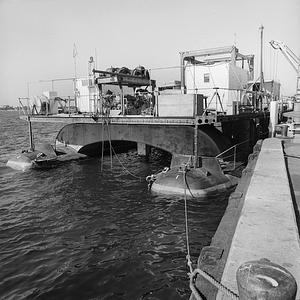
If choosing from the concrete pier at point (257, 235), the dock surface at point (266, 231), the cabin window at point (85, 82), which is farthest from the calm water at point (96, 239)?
the cabin window at point (85, 82)

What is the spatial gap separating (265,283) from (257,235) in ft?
6.68

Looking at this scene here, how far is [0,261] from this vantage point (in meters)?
8.89

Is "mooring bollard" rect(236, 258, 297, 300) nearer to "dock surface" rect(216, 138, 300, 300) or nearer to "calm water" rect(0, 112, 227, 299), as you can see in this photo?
"dock surface" rect(216, 138, 300, 300)

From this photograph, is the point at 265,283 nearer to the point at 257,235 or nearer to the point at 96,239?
the point at 257,235

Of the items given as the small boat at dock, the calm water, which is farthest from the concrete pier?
the small boat at dock

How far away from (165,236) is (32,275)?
4335 millimetres

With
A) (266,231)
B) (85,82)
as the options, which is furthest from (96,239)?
(85,82)

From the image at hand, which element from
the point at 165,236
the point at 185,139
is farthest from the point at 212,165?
the point at 165,236

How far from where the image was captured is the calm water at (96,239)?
24.9 feet

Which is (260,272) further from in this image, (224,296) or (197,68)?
(197,68)

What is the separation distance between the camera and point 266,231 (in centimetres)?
484

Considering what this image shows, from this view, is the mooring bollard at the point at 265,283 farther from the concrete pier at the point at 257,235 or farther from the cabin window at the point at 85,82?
the cabin window at the point at 85,82

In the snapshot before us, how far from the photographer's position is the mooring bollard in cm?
270

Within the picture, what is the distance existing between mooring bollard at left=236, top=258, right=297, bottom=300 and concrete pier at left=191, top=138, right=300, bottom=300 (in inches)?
25.7
